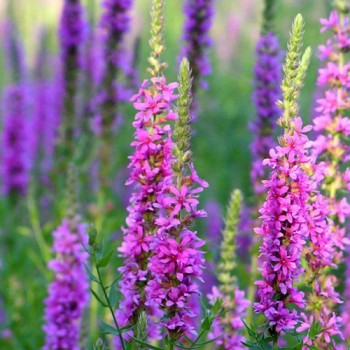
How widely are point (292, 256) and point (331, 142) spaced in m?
1.07

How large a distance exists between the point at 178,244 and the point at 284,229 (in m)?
0.32

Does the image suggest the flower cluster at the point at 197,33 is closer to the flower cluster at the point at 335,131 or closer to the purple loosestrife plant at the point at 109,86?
the purple loosestrife plant at the point at 109,86

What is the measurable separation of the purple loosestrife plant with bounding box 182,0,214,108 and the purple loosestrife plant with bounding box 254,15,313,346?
2803 mm

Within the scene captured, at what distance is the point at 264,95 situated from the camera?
16.7 ft

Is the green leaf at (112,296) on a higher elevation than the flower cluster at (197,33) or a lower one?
lower

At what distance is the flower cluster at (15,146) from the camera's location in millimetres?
7688

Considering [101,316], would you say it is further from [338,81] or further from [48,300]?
[338,81]

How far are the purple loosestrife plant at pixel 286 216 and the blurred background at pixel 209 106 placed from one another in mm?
2835

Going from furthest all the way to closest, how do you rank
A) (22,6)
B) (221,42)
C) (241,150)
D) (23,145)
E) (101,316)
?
1. (221,42)
2. (22,6)
3. (241,150)
4. (23,145)
5. (101,316)

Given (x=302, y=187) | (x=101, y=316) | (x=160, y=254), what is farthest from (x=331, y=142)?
(x=101, y=316)

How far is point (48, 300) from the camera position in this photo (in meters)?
3.75

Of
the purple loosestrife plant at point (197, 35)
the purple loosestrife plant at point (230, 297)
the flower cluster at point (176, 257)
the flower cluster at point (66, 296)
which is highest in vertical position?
the purple loosestrife plant at point (197, 35)

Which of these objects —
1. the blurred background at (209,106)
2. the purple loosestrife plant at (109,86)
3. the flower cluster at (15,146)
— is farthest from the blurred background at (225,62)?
the purple loosestrife plant at (109,86)

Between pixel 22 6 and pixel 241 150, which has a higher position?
pixel 22 6
